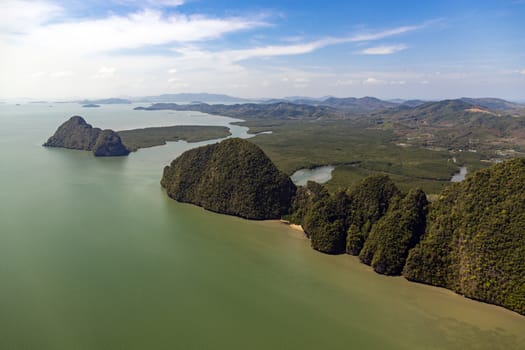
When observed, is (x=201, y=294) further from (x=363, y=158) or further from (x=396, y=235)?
(x=363, y=158)

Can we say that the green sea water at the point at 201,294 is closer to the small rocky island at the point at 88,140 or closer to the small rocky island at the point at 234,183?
the small rocky island at the point at 234,183

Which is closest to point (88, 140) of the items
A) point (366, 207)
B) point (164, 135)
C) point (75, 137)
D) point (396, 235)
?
point (75, 137)

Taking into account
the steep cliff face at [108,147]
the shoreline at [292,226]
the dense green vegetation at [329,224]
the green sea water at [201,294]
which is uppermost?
the steep cliff face at [108,147]

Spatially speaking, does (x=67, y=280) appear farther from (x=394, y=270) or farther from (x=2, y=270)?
(x=394, y=270)

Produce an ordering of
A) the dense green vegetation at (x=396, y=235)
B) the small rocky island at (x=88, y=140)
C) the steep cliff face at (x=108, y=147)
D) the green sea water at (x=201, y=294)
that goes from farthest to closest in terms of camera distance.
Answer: the small rocky island at (x=88, y=140) < the steep cliff face at (x=108, y=147) < the dense green vegetation at (x=396, y=235) < the green sea water at (x=201, y=294)

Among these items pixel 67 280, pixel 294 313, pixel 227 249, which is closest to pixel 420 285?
pixel 294 313

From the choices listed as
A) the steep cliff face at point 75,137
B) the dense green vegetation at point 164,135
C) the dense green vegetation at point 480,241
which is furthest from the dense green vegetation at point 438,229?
the steep cliff face at point 75,137

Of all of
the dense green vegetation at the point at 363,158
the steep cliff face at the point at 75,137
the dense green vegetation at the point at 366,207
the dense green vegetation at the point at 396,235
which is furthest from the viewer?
the steep cliff face at the point at 75,137
